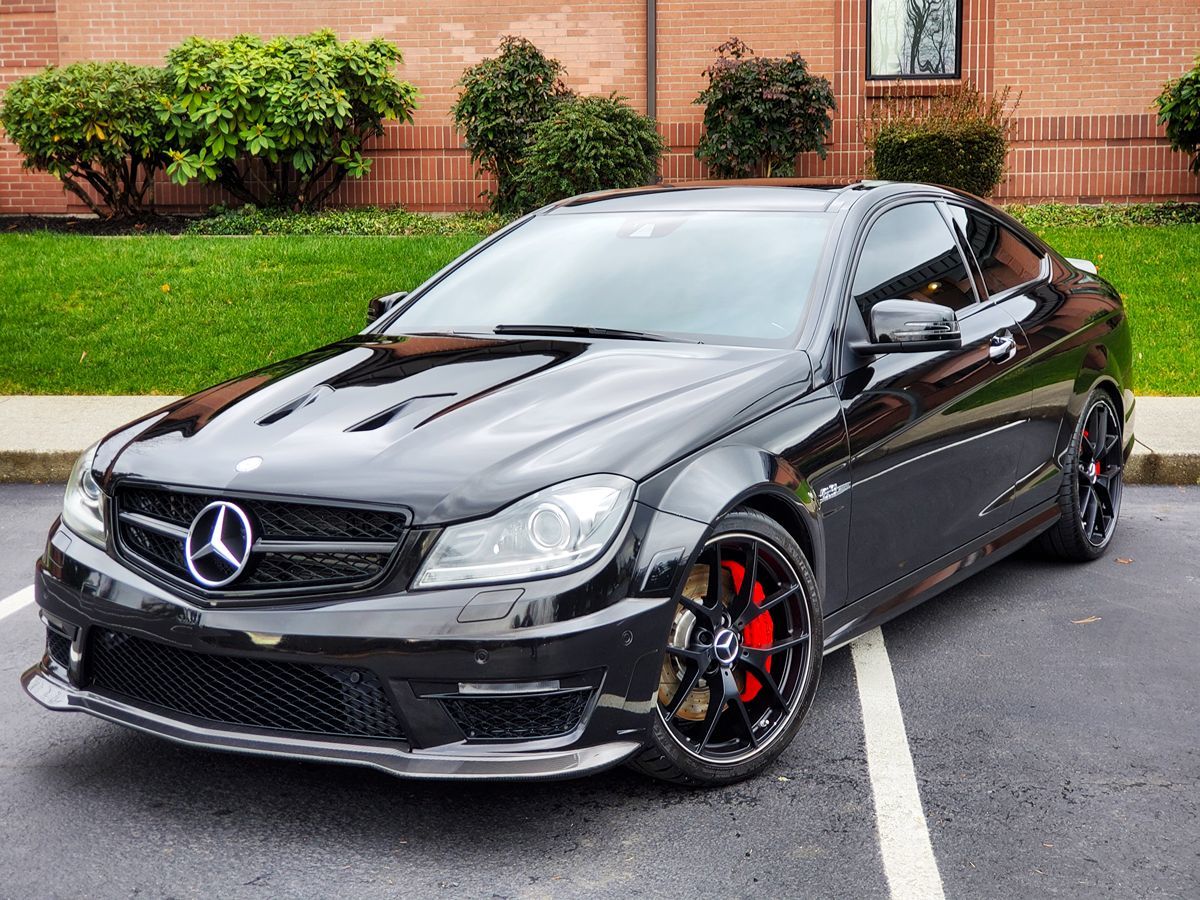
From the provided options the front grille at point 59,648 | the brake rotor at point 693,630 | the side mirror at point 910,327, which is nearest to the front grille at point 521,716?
the brake rotor at point 693,630

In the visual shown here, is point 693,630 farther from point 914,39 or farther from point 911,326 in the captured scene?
point 914,39

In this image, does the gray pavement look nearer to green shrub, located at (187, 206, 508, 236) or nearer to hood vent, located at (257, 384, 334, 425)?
hood vent, located at (257, 384, 334, 425)

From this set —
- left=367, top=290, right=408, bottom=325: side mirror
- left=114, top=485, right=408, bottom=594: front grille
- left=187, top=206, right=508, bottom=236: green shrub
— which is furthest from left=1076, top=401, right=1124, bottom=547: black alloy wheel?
left=187, top=206, right=508, bottom=236: green shrub

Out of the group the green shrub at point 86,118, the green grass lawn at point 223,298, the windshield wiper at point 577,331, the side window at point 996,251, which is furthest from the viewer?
the green shrub at point 86,118

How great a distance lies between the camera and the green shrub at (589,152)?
39.8 feet

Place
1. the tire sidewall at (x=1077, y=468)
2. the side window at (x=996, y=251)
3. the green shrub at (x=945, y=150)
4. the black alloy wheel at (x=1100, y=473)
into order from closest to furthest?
the side window at (x=996, y=251)
the tire sidewall at (x=1077, y=468)
the black alloy wheel at (x=1100, y=473)
the green shrub at (x=945, y=150)

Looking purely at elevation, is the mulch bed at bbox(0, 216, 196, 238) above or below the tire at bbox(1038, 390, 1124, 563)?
above

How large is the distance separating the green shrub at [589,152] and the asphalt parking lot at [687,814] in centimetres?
820

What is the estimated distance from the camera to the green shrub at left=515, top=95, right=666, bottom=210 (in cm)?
1214

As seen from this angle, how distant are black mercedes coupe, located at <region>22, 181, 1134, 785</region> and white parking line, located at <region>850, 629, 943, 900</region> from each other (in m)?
0.27

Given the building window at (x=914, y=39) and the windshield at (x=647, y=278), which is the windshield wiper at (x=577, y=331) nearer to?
the windshield at (x=647, y=278)

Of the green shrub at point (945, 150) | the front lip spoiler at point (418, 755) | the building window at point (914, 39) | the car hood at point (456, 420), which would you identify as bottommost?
the front lip spoiler at point (418, 755)

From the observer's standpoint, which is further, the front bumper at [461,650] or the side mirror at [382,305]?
the side mirror at [382,305]

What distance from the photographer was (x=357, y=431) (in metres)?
3.57
